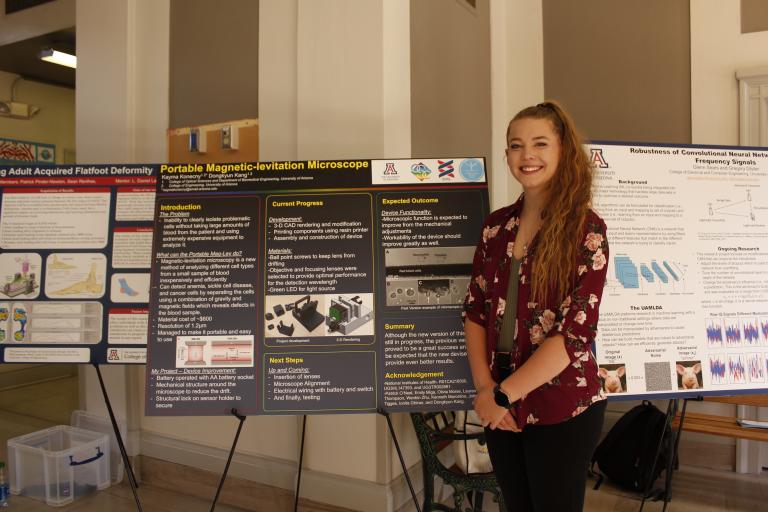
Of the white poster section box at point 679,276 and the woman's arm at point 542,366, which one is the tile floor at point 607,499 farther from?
the woman's arm at point 542,366

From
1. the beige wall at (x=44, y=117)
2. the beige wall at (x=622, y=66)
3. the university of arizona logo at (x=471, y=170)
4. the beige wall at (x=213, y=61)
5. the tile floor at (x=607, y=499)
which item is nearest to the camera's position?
the university of arizona logo at (x=471, y=170)

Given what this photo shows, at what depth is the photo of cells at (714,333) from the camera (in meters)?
1.96

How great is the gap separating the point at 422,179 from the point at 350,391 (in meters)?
0.78

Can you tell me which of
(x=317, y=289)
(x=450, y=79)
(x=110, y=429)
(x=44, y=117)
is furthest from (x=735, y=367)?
(x=44, y=117)

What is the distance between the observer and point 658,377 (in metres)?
1.93

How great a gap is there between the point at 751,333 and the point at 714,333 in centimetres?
14

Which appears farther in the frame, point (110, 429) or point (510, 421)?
point (110, 429)

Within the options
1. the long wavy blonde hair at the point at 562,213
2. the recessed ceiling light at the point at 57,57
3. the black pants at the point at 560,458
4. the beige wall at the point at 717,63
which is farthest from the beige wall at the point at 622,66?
the recessed ceiling light at the point at 57,57

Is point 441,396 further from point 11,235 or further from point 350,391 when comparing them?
point 11,235

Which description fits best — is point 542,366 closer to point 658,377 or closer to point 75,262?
point 658,377

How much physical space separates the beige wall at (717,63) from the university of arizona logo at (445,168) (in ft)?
6.76

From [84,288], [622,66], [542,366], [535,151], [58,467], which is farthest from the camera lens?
[622,66]

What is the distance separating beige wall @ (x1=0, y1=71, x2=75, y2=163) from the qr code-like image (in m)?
6.17

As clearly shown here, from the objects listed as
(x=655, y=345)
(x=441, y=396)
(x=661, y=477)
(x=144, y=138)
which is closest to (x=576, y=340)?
(x=441, y=396)
